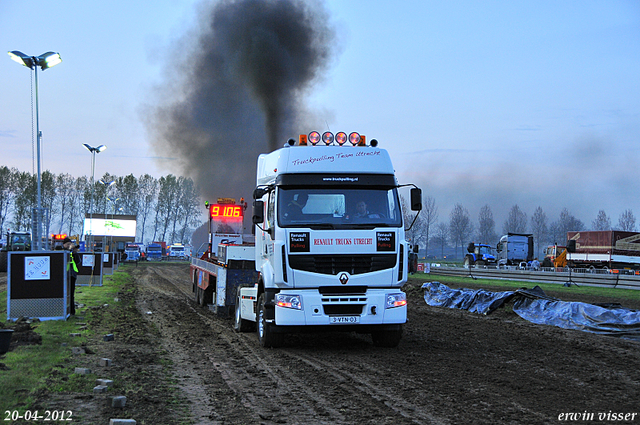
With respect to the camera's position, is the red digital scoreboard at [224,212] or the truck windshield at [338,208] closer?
the truck windshield at [338,208]

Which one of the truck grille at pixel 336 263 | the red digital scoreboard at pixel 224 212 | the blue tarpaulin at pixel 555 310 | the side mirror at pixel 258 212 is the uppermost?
the red digital scoreboard at pixel 224 212

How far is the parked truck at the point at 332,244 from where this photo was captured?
399 inches

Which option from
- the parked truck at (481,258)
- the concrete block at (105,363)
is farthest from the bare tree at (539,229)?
the concrete block at (105,363)

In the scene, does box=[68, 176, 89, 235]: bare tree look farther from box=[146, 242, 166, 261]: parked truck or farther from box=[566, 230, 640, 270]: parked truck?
box=[566, 230, 640, 270]: parked truck

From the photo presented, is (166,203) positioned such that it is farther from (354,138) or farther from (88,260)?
(354,138)

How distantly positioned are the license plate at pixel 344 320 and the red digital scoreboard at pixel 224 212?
14.0 m

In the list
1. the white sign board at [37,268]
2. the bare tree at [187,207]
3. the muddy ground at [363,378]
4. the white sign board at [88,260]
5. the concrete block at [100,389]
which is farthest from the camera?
the bare tree at [187,207]

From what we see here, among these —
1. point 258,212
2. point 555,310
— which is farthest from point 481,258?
point 258,212

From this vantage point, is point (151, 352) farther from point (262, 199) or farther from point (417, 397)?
point (417, 397)

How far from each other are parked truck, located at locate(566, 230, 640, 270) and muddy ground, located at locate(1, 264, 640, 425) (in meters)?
33.5

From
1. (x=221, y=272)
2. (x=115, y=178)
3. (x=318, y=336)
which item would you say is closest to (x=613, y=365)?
(x=318, y=336)

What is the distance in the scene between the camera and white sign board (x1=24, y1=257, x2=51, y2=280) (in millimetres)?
13898

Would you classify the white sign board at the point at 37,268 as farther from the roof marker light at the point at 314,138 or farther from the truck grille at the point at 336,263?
the roof marker light at the point at 314,138

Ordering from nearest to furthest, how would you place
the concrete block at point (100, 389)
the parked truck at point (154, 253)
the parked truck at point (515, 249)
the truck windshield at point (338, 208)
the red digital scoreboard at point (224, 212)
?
1. the concrete block at point (100, 389)
2. the truck windshield at point (338, 208)
3. the red digital scoreboard at point (224, 212)
4. the parked truck at point (515, 249)
5. the parked truck at point (154, 253)
